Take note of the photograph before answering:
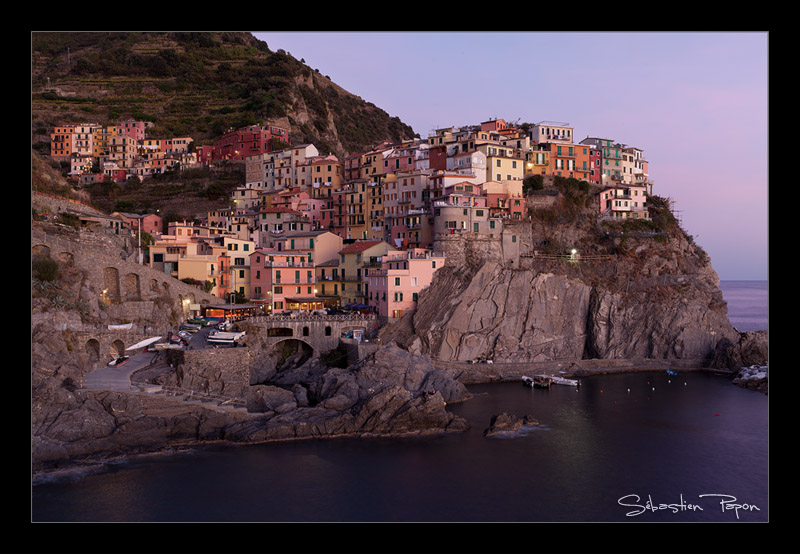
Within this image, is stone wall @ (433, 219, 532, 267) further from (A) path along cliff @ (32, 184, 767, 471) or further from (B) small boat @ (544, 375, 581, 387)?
(B) small boat @ (544, 375, 581, 387)

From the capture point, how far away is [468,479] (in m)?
21.3

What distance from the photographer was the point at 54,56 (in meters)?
92.0

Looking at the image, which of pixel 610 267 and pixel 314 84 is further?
pixel 314 84

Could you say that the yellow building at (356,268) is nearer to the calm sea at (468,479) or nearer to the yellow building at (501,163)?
the yellow building at (501,163)

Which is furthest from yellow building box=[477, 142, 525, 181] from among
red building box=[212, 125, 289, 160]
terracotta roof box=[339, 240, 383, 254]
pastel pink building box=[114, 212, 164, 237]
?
red building box=[212, 125, 289, 160]

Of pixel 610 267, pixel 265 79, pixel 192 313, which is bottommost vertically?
pixel 192 313

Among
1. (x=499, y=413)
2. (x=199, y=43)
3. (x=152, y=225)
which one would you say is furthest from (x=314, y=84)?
(x=499, y=413)

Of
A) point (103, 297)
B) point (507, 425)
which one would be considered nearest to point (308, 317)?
point (103, 297)

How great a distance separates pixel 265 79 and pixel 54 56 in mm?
32652

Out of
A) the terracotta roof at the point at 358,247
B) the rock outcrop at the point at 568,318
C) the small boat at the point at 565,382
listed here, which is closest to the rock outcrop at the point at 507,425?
the small boat at the point at 565,382

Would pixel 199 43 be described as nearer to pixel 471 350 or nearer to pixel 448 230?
pixel 448 230

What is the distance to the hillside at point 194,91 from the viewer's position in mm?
74312

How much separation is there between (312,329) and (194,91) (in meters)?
58.8

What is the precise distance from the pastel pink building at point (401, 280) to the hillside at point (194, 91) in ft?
109
